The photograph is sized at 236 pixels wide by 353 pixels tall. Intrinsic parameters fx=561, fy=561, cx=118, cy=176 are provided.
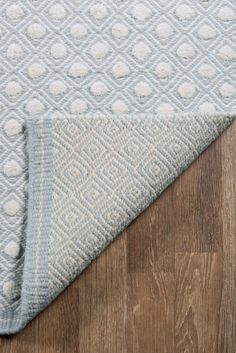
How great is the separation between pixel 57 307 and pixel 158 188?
0.90 feet

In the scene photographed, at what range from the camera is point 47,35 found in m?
1.03

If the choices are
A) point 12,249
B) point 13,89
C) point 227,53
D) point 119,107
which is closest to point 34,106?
point 13,89

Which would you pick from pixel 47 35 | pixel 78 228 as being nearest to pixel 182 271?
pixel 78 228

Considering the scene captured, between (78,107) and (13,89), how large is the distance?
4.8 inches

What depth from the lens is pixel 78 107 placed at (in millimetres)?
1006

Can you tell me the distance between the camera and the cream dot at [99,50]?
103cm

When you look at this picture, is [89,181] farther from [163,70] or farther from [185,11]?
[185,11]

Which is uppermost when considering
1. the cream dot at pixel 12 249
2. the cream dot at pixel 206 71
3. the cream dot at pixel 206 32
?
the cream dot at pixel 206 32

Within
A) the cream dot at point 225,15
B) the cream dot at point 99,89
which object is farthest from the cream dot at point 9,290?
the cream dot at point 225,15

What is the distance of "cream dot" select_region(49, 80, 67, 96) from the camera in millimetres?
1013

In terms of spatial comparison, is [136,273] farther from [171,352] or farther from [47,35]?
[47,35]

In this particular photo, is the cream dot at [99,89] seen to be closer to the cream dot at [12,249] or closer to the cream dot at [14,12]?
the cream dot at [14,12]

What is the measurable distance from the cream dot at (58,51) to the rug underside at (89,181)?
0.14 m

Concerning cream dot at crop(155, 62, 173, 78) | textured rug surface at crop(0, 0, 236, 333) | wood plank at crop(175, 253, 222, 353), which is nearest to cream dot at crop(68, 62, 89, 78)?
textured rug surface at crop(0, 0, 236, 333)
